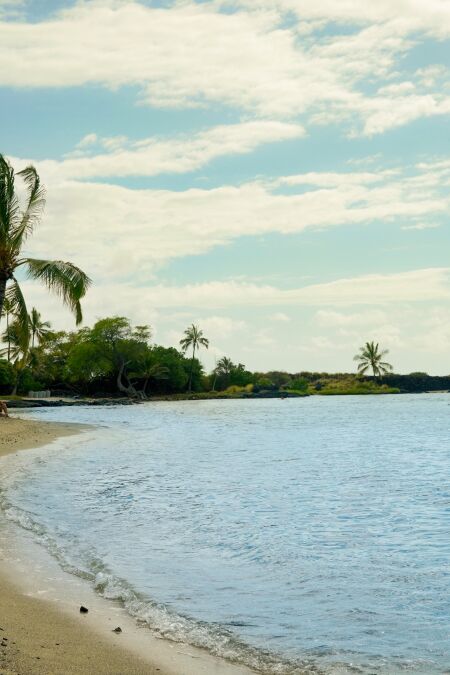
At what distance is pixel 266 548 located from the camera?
1081cm

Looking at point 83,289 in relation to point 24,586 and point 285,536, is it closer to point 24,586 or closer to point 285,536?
point 285,536

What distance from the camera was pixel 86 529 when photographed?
12125 millimetres

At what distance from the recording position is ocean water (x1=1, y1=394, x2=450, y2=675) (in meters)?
6.66

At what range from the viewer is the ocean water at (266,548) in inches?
262

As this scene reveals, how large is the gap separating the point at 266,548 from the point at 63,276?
1900 cm

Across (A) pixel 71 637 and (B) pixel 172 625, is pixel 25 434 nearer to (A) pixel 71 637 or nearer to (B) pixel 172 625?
(B) pixel 172 625

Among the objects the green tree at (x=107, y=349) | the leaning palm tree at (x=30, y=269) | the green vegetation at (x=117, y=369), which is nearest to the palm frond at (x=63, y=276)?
the leaning palm tree at (x=30, y=269)

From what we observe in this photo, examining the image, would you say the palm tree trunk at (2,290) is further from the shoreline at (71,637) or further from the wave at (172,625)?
the shoreline at (71,637)

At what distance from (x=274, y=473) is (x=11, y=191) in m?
13.4

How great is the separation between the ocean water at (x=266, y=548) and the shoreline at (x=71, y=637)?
0.97 feet

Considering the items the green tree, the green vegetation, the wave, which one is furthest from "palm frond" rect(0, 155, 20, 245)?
the green tree

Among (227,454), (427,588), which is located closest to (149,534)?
(427,588)

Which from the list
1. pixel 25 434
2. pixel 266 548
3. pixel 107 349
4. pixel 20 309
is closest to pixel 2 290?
pixel 20 309

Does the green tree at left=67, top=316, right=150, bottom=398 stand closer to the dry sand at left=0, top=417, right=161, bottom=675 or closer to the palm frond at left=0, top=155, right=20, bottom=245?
the palm frond at left=0, top=155, right=20, bottom=245
